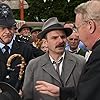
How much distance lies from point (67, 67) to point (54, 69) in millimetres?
153

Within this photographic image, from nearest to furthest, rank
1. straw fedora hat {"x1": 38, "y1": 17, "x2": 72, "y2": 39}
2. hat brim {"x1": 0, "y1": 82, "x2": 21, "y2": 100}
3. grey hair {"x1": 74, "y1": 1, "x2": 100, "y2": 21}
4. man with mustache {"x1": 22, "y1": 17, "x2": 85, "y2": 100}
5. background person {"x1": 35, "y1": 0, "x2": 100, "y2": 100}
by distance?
background person {"x1": 35, "y1": 0, "x2": 100, "y2": 100}
hat brim {"x1": 0, "y1": 82, "x2": 21, "y2": 100}
grey hair {"x1": 74, "y1": 1, "x2": 100, "y2": 21}
man with mustache {"x1": 22, "y1": 17, "x2": 85, "y2": 100}
straw fedora hat {"x1": 38, "y1": 17, "x2": 72, "y2": 39}

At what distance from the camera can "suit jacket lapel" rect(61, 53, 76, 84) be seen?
5.08m

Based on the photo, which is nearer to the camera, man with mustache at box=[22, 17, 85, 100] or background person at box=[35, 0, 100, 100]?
background person at box=[35, 0, 100, 100]

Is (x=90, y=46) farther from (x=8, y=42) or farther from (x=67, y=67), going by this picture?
(x=8, y=42)

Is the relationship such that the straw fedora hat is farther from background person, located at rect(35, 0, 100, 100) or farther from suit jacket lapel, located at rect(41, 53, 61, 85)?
background person, located at rect(35, 0, 100, 100)

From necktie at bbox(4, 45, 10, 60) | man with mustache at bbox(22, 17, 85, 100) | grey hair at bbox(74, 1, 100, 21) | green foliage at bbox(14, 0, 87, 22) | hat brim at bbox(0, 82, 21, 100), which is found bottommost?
green foliage at bbox(14, 0, 87, 22)

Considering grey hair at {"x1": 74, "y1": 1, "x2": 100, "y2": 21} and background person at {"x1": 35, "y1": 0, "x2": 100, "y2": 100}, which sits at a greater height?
grey hair at {"x1": 74, "y1": 1, "x2": 100, "y2": 21}

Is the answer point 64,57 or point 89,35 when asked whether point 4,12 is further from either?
point 89,35

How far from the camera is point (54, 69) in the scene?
5.18 meters

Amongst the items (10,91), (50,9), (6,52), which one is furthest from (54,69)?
(50,9)

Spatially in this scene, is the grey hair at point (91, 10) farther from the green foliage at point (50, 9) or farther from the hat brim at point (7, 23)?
the green foliage at point (50, 9)

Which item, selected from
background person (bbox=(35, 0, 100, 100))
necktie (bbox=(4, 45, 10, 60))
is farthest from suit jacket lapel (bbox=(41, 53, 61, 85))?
background person (bbox=(35, 0, 100, 100))

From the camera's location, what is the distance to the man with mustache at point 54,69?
5078 millimetres

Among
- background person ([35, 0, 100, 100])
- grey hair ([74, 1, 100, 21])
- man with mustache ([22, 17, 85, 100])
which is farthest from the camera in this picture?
man with mustache ([22, 17, 85, 100])
